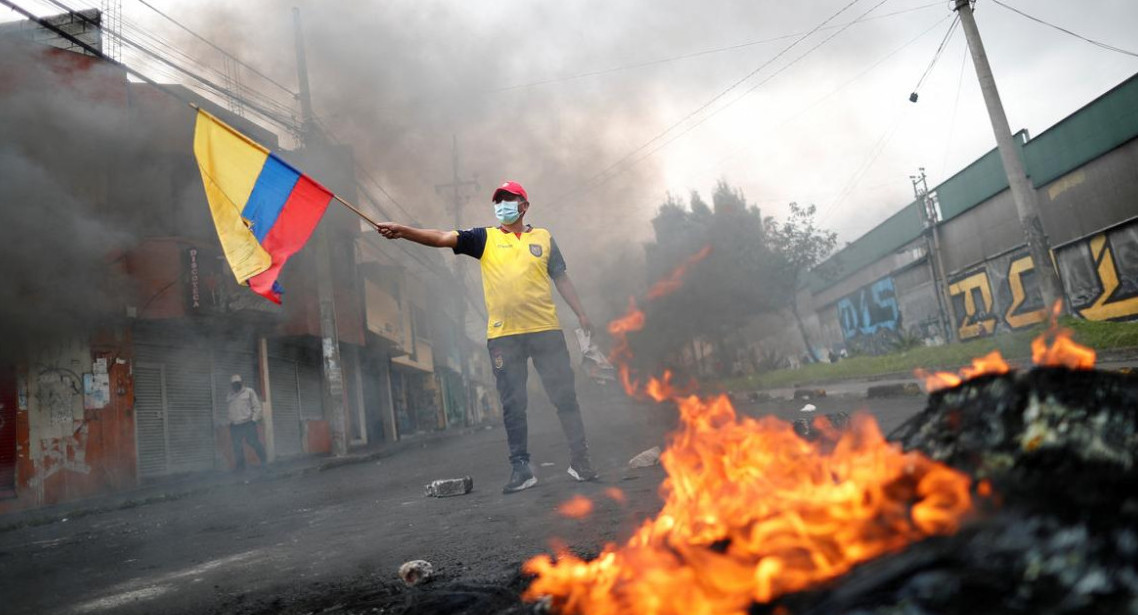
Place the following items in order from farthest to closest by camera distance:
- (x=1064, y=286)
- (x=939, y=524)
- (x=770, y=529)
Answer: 1. (x=1064, y=286)
2. (x=770, y=529)
3. (x=939, y=524)

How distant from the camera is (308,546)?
3.54 metres

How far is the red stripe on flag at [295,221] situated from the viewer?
13.5ft

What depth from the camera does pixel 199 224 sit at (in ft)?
45.2

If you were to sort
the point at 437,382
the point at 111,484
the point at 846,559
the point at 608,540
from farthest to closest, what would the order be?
1. the point at 437,382
2. the point at 111,484
3. the point at 608,540
4. the point at 846,559

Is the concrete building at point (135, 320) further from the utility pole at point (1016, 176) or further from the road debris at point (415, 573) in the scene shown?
the utility pole at point (1016, 176)

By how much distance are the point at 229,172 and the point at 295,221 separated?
0.48m

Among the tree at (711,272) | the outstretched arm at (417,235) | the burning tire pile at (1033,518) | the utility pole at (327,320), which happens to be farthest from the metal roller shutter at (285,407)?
the tree at (711,272)

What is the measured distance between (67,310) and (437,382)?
23663 millimetres

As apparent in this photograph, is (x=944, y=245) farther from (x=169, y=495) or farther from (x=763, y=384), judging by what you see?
(x=169, y=495)

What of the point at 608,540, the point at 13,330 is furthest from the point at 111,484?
the point at 608,540

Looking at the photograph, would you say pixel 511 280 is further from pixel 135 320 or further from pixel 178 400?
pixel 178 400

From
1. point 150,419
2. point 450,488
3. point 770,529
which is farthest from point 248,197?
point 150,419

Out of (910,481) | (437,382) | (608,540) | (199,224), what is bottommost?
(608,540)

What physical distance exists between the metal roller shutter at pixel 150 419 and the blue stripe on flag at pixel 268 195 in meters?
10.2
